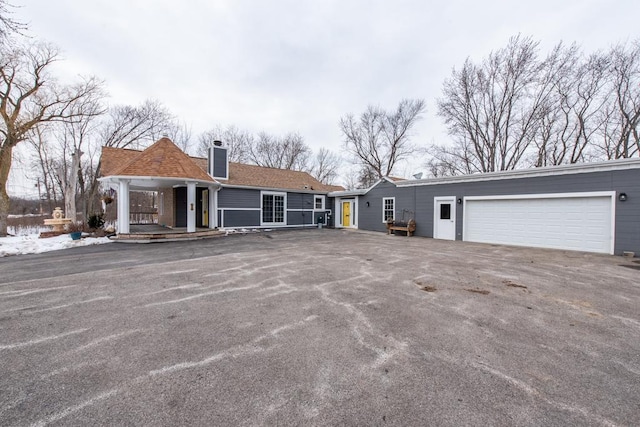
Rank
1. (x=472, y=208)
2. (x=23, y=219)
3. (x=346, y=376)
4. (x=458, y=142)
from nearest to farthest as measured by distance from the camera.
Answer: (x=346, y=376), (x=472, y=208), (x=23, y=219), (x=458, y=142)

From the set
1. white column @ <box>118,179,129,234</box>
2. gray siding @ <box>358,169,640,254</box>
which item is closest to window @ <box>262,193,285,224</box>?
gray siding @ <box>358,169,640,254</box>

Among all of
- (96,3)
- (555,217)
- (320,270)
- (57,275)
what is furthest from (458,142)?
(57,275)

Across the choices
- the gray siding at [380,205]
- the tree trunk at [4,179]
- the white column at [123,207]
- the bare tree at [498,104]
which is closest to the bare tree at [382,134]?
the bare tree at [498,104]

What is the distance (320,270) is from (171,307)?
2963mm

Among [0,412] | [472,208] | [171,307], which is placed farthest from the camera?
[472,208]

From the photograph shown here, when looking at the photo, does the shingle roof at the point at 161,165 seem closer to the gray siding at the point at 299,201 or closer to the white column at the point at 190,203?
the white column at the point at 190,203

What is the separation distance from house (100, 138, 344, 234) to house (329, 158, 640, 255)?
6119mm

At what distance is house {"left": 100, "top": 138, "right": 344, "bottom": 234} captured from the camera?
1058cm

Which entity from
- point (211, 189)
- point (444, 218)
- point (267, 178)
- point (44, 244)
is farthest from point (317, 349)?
point (267, 178)

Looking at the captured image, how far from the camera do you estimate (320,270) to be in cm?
571

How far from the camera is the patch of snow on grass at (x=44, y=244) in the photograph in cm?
786

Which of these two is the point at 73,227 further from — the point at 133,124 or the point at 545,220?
the point at 545,220

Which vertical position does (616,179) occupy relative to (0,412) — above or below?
above

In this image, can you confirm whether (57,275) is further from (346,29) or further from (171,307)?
(346,29)
